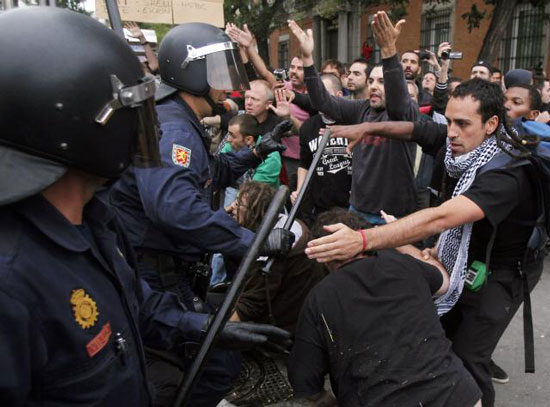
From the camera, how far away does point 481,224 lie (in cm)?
257

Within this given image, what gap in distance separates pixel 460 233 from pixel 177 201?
1.43 metres

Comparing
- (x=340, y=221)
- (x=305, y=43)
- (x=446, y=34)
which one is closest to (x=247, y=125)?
(x=305, y=43)

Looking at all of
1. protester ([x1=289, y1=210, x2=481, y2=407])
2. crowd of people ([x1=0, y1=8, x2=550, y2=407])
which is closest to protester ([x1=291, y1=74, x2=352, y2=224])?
crowd of people ([x1=0, y1=8, x2=550, y2=407])

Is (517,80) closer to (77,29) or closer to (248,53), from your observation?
(248,53)

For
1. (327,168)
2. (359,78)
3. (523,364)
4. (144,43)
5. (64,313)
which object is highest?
(144,43)

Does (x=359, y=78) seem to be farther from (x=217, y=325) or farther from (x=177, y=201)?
(x=217, y=325)

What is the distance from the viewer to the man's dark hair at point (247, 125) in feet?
15.0

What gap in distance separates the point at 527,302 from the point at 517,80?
4286mm

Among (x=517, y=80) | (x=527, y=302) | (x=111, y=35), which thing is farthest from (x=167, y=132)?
(x=517, y=80)

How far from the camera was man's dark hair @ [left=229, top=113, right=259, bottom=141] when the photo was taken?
15.0 feet

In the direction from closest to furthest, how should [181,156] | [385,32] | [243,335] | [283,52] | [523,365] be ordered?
[243,335] → [181,156] → [385,32] → [523,365] → [283,52]

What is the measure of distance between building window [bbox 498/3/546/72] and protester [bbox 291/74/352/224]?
11.4m

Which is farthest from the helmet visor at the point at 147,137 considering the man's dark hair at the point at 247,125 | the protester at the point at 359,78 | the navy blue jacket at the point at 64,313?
the protester at the point at 359,78

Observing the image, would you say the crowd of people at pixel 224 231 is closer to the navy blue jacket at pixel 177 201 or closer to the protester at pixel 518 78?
the navy blue jacket at pixel 177 201
